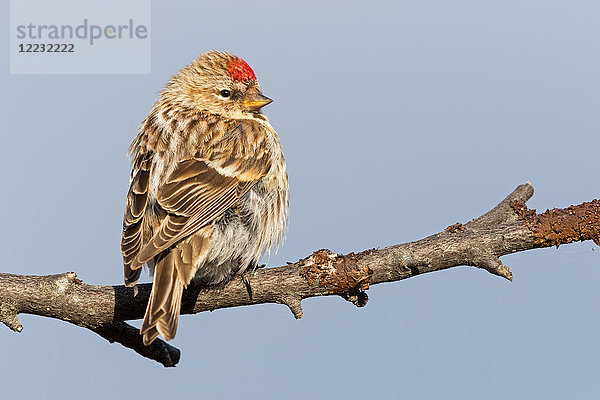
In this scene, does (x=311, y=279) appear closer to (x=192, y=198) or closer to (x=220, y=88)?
(x=192, y=198)

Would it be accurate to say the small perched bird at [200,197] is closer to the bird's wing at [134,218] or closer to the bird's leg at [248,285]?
the bird's wing at [134,218]

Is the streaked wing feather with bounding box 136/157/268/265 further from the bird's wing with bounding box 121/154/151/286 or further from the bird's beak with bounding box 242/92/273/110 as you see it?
the bird's beak with bounding box 242/92/273/110

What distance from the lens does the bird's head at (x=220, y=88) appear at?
662 centimetres

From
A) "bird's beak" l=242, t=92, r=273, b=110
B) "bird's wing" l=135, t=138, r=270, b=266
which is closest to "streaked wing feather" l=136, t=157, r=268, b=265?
"bird's wing" l=135, t=138, r=270, b=266

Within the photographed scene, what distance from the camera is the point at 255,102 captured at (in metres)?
6.62

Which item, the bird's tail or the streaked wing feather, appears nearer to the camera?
the bird's tail

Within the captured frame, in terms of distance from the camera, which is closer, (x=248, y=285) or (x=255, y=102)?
(x=248, y=285)

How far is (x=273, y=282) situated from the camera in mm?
5039

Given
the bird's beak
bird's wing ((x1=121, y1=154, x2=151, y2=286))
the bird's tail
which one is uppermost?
the bird's beak

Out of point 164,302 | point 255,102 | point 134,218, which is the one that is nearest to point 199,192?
point 134,218

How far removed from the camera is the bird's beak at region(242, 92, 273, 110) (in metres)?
6.61

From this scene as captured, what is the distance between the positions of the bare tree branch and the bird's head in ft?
6.52

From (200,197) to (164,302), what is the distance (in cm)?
88

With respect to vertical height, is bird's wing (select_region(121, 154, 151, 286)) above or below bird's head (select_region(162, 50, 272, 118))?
below
